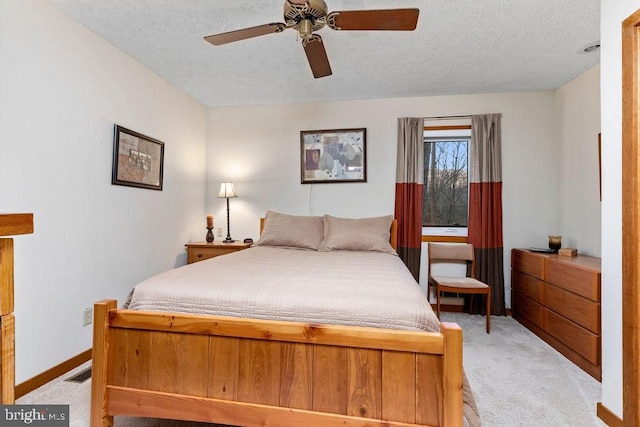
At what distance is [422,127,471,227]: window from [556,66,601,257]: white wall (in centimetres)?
90

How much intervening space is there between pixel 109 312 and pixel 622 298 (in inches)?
95.9

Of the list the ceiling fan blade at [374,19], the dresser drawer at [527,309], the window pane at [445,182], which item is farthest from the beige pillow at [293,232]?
the dresser drawer at [527,309]

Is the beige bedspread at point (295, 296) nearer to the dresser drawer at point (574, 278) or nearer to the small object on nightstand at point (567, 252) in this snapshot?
the dresser drawer at point (574, 278)

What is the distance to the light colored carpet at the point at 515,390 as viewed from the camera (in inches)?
64.1

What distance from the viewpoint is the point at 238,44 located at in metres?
2.46

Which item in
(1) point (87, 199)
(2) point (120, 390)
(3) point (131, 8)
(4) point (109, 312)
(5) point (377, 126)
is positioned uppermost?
(3) point (131, 8)

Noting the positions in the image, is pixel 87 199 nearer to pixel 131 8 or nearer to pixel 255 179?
pixel 131 8

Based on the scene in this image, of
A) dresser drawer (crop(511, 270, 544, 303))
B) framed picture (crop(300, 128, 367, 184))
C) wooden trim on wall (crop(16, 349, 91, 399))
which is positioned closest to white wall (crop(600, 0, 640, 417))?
dresser drawer (crop(511, 270, 544, 303))

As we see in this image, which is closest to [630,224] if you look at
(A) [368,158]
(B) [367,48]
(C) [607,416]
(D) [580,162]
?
(C) [607,416]

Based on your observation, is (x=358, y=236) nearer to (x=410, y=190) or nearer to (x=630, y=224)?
(x=410, y=190)

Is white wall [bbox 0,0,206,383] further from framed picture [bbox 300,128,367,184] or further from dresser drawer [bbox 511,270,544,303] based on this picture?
dresser drawer [bbox 511,270,544,303]

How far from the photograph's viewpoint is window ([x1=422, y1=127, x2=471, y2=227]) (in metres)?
3.63

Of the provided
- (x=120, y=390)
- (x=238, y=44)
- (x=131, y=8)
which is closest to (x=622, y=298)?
(x=120, y=390)

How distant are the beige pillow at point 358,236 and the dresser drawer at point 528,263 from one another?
125 centimetres
